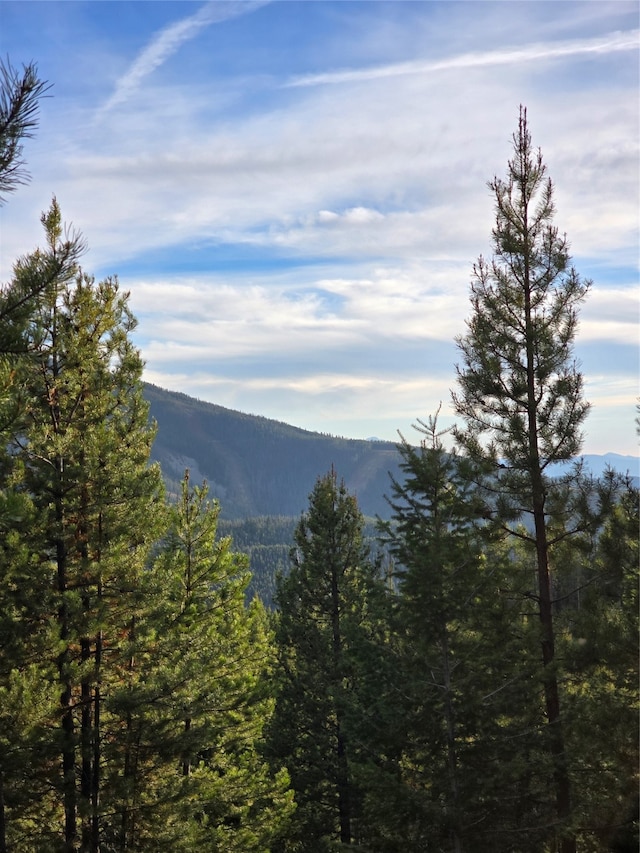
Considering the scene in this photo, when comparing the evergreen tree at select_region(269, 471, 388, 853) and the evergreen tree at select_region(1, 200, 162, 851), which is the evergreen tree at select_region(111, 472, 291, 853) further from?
the evergreen tree at select_region(269, 471, 388, 853)

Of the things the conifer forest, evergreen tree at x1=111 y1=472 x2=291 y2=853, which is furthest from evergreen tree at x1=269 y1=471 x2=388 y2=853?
the conifer forest

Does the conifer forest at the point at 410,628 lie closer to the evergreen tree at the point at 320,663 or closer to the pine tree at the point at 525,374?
the pine tree at the point at 525,374

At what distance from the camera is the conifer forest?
10992 millimetres

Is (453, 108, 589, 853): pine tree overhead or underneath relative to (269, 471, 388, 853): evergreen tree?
overhead

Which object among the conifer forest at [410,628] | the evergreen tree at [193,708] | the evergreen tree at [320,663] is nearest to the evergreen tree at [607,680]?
the conifer forest at [410,628]

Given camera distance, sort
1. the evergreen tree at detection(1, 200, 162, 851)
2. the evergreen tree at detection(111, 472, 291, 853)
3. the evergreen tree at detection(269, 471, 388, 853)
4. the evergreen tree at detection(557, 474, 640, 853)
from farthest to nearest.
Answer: the evergreen tree at detection(269, 471, 388, 853) < the evergreen tree at detection(557, 474, 640, 853) < the evergreen tree at detection(111, 472, 291, 853) < the evergreen tree at detection(1, 200, 162, 851)

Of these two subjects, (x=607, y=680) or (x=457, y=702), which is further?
(x=607, y=680)

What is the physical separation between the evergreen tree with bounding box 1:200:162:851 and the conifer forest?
42 millimetres

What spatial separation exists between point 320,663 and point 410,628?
10948 millimetres

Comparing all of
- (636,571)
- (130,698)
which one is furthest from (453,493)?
(130,698)

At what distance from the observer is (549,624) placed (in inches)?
492

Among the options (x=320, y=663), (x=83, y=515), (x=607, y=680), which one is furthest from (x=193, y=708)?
(x=320, y=663)

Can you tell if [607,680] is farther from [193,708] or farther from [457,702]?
[193,708]

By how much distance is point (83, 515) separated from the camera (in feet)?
37.9
